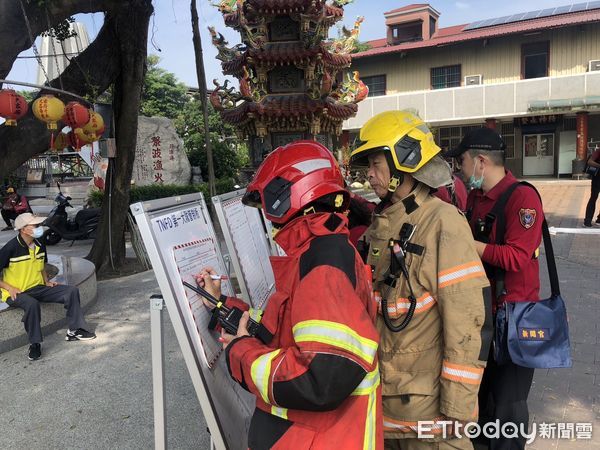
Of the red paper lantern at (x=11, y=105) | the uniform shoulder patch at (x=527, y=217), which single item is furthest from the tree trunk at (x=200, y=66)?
the uniform shoulder patch at (x=527, y=217)

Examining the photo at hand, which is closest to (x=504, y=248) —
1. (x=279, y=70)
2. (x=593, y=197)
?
(x=593, y=197)

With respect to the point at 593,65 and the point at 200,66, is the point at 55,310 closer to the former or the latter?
the point at 200,66

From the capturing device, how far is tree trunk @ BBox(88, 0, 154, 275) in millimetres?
7289

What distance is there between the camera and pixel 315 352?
3.94 ft

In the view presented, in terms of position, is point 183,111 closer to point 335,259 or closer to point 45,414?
point 45,414

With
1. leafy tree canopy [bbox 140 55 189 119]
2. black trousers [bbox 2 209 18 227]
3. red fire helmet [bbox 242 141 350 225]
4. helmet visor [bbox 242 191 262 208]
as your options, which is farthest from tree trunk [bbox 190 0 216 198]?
leafy tree canopy [bbox 140 55 189 119]

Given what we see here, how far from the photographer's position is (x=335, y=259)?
4.26ft

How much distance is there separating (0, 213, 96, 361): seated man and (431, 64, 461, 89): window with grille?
21460mm

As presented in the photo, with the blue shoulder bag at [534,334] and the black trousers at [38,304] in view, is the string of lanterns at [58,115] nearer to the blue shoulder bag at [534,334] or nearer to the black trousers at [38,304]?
the black trousers at [38,304]

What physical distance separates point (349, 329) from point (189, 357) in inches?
28.4

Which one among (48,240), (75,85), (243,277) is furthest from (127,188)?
(243,277)

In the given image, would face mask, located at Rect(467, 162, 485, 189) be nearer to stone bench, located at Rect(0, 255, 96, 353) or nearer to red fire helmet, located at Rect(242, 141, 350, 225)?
red fire helmet, located at Rect(242, 141, 350, 225)

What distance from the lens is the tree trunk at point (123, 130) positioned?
7289mm

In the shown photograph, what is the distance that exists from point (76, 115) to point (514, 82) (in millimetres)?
19226
